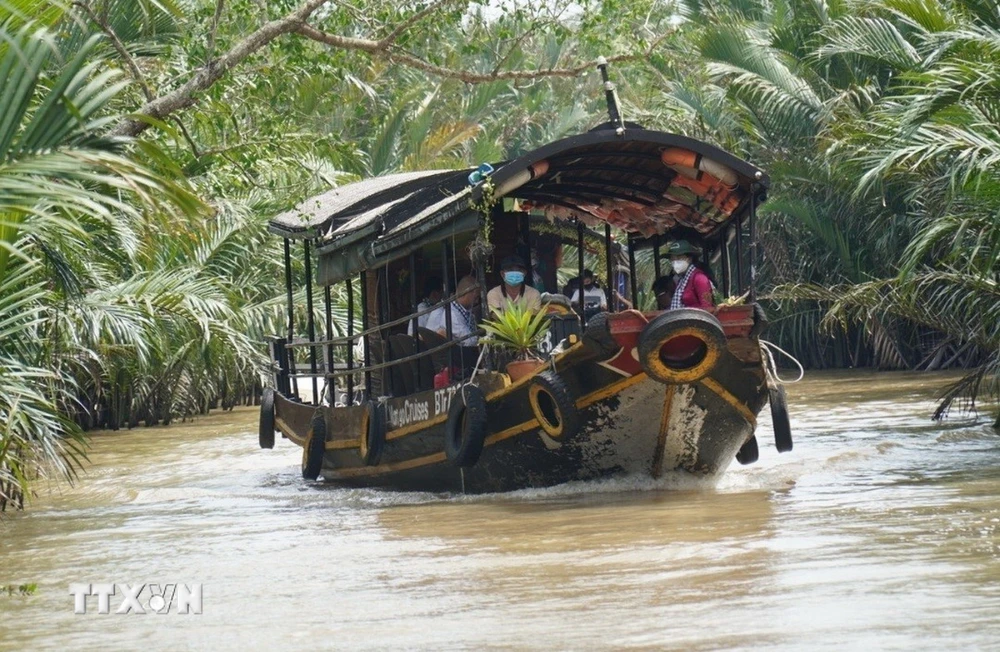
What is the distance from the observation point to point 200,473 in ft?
46.2

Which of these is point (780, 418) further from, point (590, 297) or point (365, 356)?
point (365, 356)

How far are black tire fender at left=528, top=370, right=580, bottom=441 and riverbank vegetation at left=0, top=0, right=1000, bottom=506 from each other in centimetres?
247

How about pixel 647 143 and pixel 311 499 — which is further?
pixel 311 499

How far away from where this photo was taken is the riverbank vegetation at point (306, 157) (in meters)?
5.69

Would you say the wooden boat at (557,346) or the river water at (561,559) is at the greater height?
the wooden boat at (557,346)

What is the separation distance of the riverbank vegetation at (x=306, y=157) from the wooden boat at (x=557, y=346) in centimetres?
91

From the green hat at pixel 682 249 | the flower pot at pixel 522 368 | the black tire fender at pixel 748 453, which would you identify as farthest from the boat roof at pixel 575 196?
the black tire fender at pixel 748 453

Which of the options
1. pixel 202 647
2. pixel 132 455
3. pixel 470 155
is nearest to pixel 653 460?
pixel 202 647

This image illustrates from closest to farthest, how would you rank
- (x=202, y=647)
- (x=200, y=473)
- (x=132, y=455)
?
(x=202, y=647) < (x=200, y=473) < (x=132, y=455)

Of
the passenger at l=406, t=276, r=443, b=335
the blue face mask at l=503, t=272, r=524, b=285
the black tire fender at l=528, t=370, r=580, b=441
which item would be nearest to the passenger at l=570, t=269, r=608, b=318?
the passenger at l=406, t=276, r=443, b=335

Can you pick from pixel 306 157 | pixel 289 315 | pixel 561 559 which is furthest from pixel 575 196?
pixel 561 559

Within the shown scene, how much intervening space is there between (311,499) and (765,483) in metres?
3.40

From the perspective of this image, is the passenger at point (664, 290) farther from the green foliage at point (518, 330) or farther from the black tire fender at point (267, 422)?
the black tire fender at point (267, 422)

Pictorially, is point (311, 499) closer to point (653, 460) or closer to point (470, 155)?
point (653, 460)
